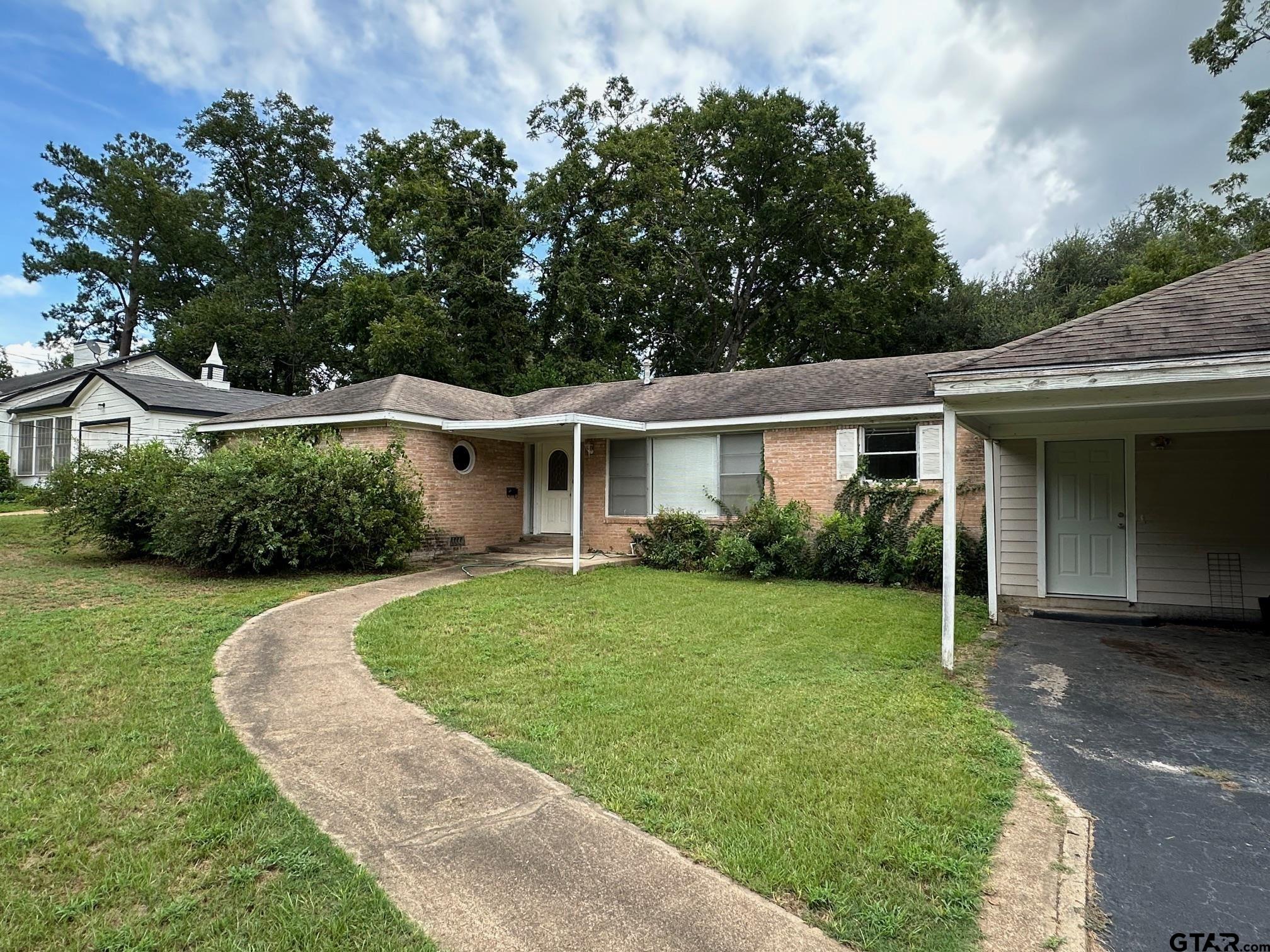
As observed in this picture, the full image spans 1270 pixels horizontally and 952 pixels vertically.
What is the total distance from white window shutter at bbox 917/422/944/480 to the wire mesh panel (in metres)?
3.50

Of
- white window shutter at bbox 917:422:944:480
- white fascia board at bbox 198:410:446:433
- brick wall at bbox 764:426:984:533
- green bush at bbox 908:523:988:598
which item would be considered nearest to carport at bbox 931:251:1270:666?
green bush at bbox 908:523:988:598

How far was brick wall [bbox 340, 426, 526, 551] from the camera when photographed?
12250 mm

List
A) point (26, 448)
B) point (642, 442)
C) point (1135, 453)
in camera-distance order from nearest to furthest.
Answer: point (1135, 453)
point (642, 442)
point (26, 448)

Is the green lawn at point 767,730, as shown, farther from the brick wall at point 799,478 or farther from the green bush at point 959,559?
the brick wall at point 799,478

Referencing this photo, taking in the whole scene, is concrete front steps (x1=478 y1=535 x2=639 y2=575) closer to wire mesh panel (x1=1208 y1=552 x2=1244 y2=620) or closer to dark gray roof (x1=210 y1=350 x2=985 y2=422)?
dark gray roof (x1=210 y1=350 x2=985 y2=422)

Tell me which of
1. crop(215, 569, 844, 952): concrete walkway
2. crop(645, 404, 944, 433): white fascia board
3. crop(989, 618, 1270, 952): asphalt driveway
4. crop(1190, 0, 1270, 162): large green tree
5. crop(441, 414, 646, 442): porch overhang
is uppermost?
crop(1190, 0, 1270, 162): large green tree

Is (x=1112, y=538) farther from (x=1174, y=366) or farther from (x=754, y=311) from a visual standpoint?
(x=754, y=311)

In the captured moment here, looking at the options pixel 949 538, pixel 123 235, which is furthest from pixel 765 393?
pixel 123 235

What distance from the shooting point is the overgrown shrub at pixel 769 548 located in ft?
34.3

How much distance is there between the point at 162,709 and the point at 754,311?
26.8 metres

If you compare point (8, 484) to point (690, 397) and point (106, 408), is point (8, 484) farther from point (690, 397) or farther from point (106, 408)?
point (690, 397)

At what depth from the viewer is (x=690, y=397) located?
A: 1384 cm

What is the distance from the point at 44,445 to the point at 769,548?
78.2 feet

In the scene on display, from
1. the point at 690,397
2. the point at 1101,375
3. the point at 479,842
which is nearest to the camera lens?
the point at 479,842
